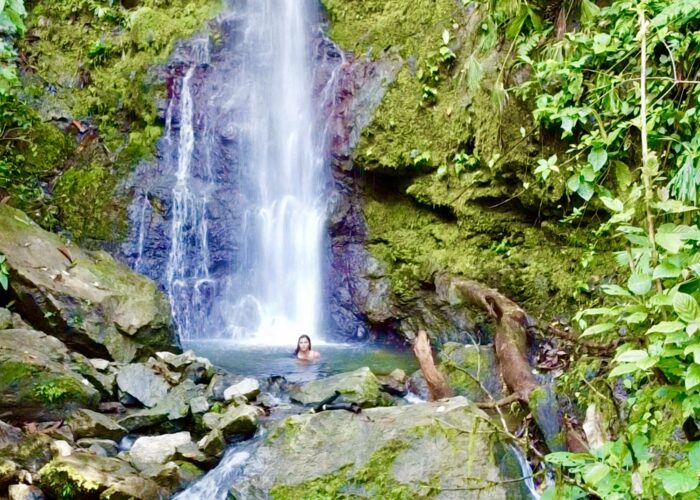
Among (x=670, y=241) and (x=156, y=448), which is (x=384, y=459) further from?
(x=670, y=241)

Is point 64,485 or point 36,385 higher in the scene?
point 36,385

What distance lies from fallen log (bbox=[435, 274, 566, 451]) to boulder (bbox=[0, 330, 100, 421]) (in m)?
3.44

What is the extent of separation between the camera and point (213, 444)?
4.18 m

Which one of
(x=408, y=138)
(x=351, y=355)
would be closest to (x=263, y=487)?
(x=351, y=355)

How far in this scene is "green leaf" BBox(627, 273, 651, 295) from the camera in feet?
5.77

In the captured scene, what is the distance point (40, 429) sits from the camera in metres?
4.08

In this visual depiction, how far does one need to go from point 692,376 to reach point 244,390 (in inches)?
171

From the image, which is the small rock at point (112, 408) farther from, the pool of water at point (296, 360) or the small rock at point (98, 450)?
the pool of water at point (296, 360)

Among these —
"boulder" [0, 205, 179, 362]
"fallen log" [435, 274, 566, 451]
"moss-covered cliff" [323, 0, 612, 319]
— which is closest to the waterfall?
"moss-covered cliff" [323, 0, 612, 319]

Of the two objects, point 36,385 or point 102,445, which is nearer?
point 102,445

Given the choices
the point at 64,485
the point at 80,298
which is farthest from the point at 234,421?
the point at 80,298

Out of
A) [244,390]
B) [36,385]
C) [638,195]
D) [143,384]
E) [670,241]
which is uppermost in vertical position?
[638,195]

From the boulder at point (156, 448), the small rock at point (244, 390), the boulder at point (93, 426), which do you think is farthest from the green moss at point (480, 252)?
the boulder at point (93, 426)

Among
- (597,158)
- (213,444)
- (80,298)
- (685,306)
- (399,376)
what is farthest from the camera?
(80,298)
